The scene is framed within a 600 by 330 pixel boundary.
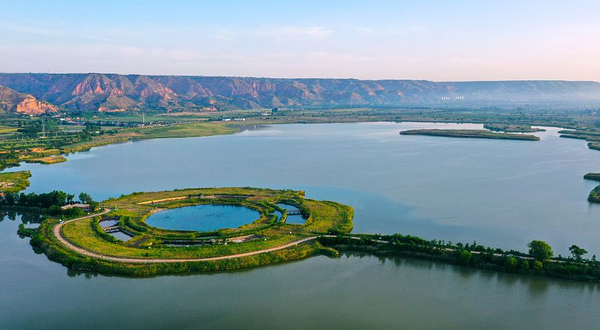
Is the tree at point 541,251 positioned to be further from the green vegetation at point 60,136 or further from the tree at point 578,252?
the green vegetation at point 60,136

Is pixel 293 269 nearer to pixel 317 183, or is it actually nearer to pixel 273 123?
pixel 317 183

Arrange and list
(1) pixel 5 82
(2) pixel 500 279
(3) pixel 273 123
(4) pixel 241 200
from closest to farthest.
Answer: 1. (2) pixel 500 279
2. (4) pixel 241 200
3. (3) pixel 273 123
4. (1) pixel 5 82

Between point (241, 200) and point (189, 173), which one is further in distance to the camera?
point (189, 173)

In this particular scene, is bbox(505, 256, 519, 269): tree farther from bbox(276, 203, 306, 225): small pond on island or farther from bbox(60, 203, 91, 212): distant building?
bbox(60, 203, 91, 212): distant building

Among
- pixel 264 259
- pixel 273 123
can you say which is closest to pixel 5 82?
pixel 273 123

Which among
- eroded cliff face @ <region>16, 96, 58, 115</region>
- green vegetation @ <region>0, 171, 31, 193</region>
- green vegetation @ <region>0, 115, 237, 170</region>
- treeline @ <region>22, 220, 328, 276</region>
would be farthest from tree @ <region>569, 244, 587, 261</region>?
eroded cliff face @ <region>16, 96, 58, 115</region>

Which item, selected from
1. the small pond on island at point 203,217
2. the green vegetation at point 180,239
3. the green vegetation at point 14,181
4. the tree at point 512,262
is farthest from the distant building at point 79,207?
the tree at point 512,262

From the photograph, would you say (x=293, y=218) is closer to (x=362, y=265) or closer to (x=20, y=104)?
(x=362, y=265)
